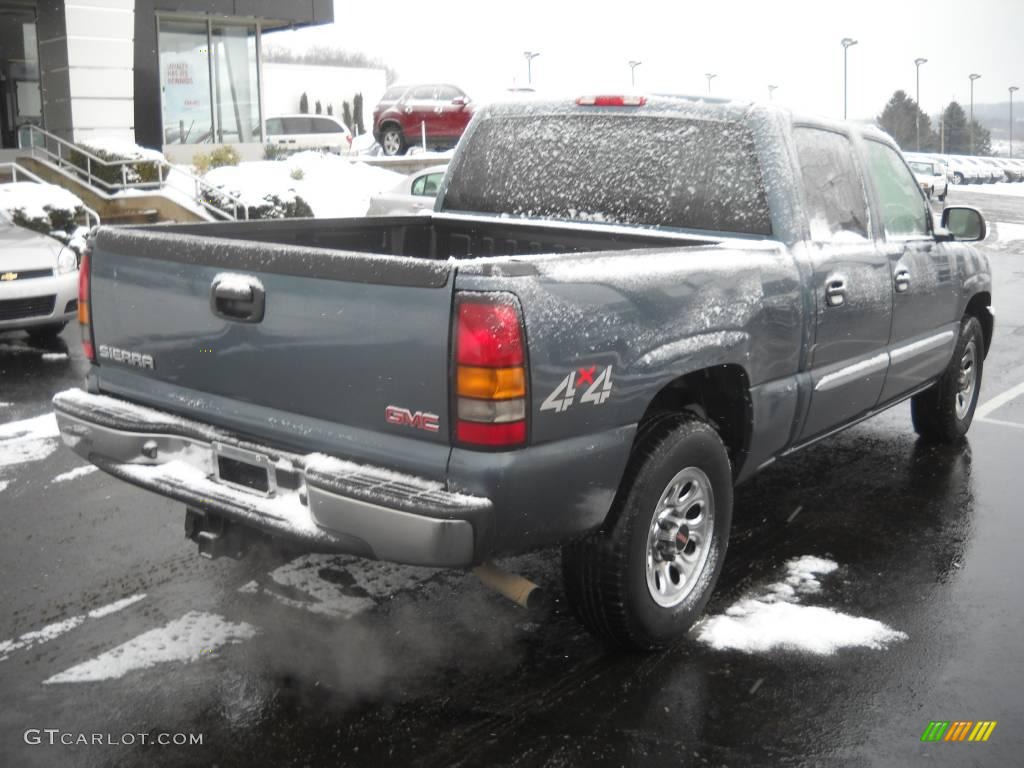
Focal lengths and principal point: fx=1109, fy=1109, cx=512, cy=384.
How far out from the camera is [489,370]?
3.14m

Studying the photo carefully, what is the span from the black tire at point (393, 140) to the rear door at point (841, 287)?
1024 inches

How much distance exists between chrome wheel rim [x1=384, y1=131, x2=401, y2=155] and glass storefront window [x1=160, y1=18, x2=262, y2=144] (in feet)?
14.5

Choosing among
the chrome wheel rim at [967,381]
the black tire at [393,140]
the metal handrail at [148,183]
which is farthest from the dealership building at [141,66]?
the chrome wheel rim at [967,381]

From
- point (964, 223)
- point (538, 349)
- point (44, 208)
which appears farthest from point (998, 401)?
point (44, 208)

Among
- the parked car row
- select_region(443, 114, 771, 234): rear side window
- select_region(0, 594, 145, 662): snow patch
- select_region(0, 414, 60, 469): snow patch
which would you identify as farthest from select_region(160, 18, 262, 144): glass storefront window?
the parked car row

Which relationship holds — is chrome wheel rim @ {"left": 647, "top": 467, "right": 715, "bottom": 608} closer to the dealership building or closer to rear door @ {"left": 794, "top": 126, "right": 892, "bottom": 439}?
rear door @ {"left": 794, "top": 126, "right": 892, "bottom": 439}

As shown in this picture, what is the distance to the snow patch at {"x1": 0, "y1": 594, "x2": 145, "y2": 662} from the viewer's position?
13.0 feet

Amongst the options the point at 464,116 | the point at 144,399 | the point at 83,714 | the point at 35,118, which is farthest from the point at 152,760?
the point at 464,116

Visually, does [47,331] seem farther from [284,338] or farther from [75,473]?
[284,338]

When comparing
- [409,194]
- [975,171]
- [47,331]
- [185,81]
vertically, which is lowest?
[47,331]

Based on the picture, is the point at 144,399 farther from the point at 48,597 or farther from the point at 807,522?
the point at 807,522

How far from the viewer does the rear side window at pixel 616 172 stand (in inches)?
182

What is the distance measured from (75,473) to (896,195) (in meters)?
4.61

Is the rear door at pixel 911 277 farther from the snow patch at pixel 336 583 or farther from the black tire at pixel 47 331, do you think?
the black tire at pixel 47 331
